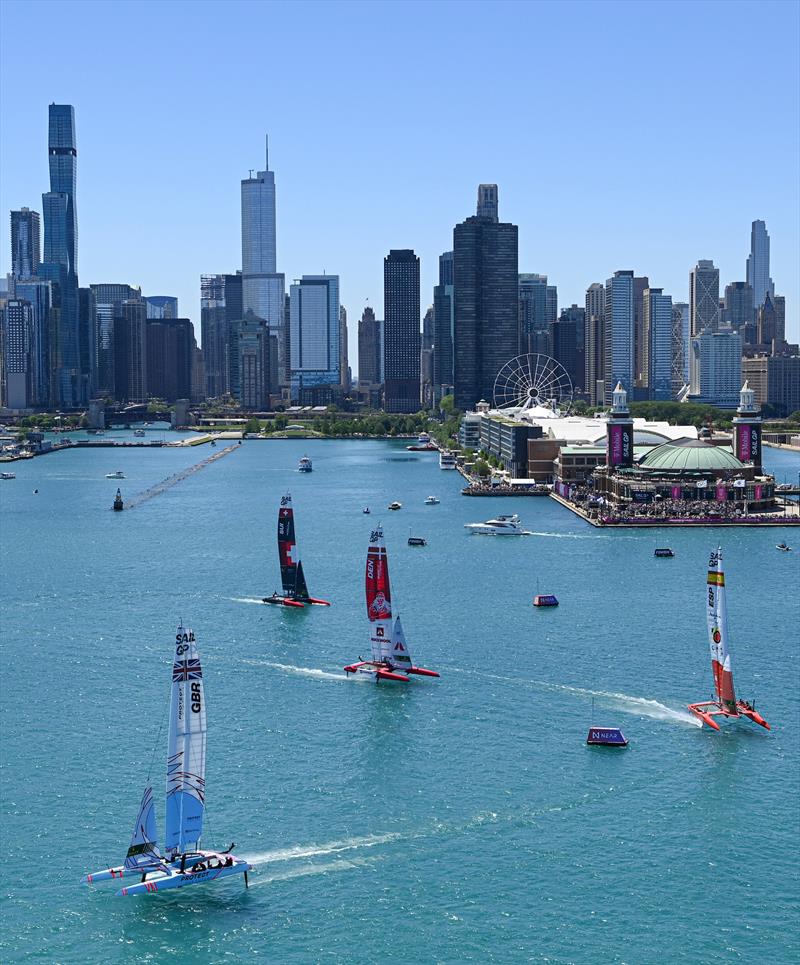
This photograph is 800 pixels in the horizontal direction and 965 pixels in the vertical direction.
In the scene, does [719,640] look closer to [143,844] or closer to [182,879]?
[182,879]

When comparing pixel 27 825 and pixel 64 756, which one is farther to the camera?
pixel 64 756

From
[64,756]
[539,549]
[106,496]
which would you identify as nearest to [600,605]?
[539,549]

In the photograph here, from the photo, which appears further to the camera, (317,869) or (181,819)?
(317,869)

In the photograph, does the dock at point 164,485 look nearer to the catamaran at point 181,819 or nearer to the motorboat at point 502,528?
the motorboat at point 502,528

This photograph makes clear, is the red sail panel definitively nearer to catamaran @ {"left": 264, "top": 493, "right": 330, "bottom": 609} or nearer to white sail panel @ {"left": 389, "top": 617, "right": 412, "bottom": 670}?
catamaran @ {"left": 264, "top": 493, "right": 330, "bottom": 609}

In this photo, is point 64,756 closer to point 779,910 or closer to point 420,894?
point 420,894

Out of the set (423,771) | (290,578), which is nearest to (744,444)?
(290,578)
